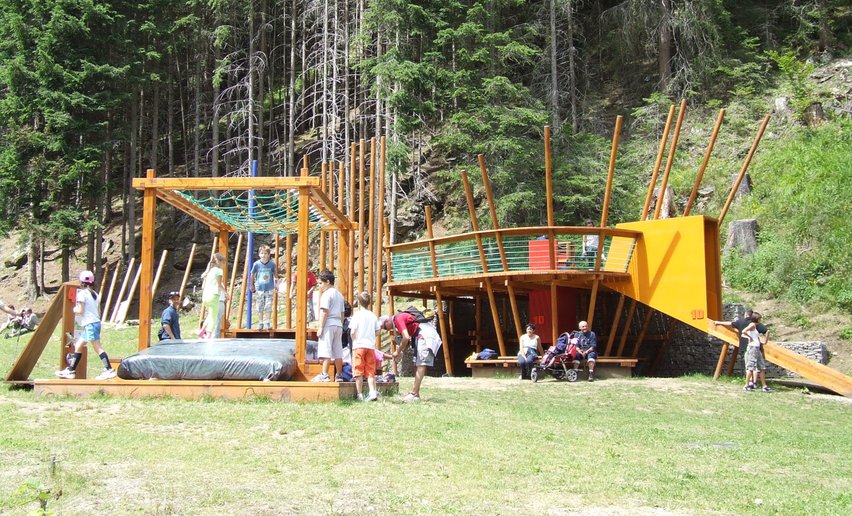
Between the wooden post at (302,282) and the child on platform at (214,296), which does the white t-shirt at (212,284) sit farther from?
the wooden post at (302,282)

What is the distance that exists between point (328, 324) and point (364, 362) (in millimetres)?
631

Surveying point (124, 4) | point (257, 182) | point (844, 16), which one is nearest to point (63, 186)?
point (124, 4)

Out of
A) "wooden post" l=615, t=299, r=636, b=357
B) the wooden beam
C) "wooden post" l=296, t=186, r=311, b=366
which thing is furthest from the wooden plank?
"wooden post" l=615, t=299, r=636, b=357

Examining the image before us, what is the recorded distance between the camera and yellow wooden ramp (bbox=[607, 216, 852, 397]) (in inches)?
631

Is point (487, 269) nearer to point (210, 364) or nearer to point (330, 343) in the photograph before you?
point (330, 343)

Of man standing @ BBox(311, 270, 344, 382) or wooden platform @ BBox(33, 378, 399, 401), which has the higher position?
man standing @ BBox(311, 270, 344, 382)

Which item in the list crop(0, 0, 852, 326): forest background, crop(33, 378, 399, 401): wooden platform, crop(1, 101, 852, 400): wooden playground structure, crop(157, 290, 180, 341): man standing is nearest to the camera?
crop(33, 378, 399, 401): wooden platform

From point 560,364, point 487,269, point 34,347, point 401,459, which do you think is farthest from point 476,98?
point 401,459

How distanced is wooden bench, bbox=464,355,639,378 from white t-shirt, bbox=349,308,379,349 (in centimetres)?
746

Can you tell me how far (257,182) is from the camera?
10.8 m

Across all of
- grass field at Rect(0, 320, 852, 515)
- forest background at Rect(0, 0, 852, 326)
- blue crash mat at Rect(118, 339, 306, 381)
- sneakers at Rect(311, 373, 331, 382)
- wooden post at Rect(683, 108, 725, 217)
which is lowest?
grass field at Rect(0, 320, 852, 515)

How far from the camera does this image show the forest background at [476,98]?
86.5 ft

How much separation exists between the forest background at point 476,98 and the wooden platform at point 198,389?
14986 millimetres

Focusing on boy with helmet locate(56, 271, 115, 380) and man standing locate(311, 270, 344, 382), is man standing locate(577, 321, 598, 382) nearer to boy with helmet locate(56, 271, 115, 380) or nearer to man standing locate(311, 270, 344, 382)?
man standing locate(311, 270, 344, 382)
